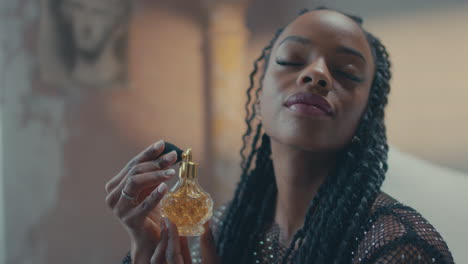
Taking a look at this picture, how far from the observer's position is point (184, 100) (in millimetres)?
3186

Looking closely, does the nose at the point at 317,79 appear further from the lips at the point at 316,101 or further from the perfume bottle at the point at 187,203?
the perfume bottle at the point at 187,203

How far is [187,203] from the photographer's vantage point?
3.16ft

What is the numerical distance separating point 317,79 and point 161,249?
50 cm

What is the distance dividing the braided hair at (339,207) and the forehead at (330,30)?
2.7 inches

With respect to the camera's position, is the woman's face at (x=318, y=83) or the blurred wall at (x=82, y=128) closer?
the woman's face at (x=318, y=83)

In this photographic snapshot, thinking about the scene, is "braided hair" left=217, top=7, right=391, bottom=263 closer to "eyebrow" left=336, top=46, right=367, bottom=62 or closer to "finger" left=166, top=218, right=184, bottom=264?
"eyebrow" left=336, top=46, right=367, bottom=62

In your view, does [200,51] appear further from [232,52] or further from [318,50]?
[318,50]

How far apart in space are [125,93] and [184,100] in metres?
0.52

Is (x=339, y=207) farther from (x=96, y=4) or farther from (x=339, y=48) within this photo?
(x=96, y=4)

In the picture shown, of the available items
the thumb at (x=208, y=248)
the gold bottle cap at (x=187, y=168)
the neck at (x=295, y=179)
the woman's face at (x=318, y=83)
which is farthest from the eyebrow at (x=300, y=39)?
the thumb at (x=208, y=248)

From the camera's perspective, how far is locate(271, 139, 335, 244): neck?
109cm

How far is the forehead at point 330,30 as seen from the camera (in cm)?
106

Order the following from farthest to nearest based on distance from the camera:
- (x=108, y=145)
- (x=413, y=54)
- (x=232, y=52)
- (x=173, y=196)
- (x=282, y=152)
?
(x=232, y=52) < (x=108, y=145) < (x=413, y=54) < (x=282, y=152) < (x=173, y=196)

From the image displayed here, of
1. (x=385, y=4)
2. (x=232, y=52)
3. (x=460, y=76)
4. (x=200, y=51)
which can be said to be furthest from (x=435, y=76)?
(x=200, y=51)
